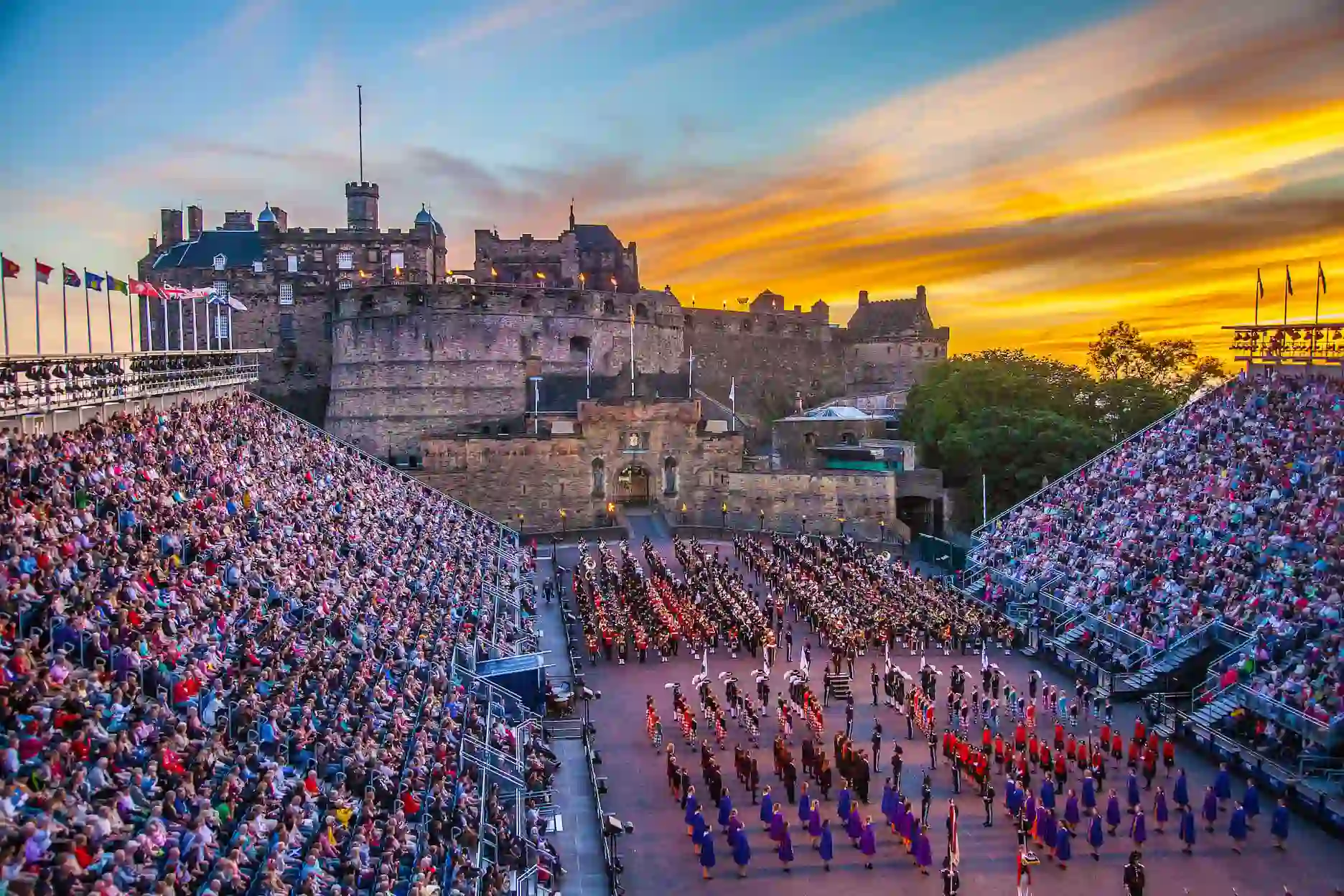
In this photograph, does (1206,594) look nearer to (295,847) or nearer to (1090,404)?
(295,847)

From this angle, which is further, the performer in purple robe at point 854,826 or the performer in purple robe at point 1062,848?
the performer in purple robe at point 854,826

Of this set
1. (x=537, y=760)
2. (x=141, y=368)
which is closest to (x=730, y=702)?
(x=537, y=760)

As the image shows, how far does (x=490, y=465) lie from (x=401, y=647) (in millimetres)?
30724

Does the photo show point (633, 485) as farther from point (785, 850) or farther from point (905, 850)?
point (785, 850)

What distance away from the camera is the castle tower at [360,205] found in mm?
69000

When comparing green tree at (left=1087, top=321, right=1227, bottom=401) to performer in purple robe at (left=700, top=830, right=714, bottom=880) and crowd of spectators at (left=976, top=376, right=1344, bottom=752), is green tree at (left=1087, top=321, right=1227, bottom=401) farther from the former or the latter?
performer in purple robe at (left=700, top=830, right=714, bottom=880)

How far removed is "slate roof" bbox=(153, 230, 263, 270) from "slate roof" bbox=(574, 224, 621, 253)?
81.5 feet

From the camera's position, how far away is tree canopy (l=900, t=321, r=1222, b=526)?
51.2 m

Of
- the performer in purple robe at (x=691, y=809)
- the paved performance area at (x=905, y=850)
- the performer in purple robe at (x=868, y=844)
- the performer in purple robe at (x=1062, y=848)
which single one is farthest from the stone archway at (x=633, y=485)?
the performer in purple robe at (x=1062, y=848)

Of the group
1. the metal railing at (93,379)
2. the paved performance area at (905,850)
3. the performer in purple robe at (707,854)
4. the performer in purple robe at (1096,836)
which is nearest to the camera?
the paved performance area at (905,850)

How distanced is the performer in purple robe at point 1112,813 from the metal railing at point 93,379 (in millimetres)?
22731

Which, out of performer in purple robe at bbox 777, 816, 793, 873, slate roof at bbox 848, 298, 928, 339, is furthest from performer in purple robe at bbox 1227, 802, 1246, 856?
slate roof at bbox 848, 298, 928, 339

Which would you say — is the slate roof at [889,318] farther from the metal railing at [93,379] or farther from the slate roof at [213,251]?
the metal railing at [93,379]

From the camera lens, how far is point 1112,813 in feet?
64.8
